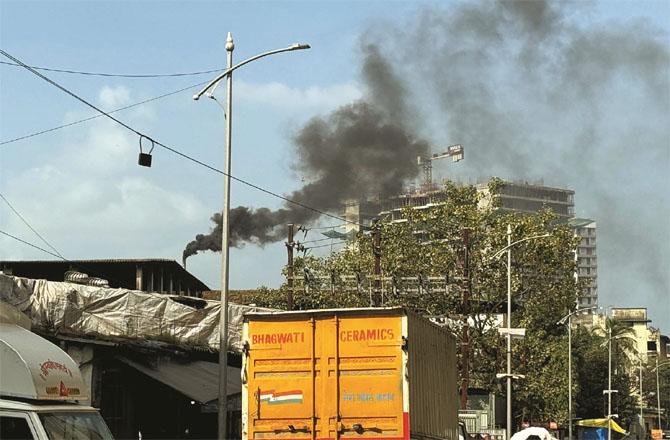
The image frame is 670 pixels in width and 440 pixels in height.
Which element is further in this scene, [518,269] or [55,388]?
[518,269]

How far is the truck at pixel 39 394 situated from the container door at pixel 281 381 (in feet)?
18.8

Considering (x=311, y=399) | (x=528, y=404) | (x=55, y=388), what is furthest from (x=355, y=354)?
(x=528, y=404)

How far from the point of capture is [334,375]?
16.0 meters

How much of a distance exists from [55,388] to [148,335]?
18.8m

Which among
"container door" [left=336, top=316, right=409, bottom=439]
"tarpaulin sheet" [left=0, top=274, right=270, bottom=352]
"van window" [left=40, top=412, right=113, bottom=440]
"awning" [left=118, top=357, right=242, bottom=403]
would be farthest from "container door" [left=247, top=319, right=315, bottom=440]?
"tarpaulin sheet" [left=0, top=274, right=270, bottom=352]

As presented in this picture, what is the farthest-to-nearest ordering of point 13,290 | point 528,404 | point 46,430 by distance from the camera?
1. point 528,404
2. point 13,290
3. point 46,430

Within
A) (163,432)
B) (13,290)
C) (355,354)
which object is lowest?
(163,432)

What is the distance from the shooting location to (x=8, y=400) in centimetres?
959

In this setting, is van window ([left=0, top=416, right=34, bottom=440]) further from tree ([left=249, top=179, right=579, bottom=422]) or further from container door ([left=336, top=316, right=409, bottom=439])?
tree ([left=249, top=179, right=579, bottom=422])

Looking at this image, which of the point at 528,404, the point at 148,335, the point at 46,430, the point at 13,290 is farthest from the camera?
the point at 528,404

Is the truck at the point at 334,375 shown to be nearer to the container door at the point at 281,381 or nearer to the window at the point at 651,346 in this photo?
the container door at the point at 281,381

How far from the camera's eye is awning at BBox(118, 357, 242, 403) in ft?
88.8

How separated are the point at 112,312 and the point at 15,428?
739 inches

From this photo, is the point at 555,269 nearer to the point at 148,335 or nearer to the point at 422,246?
the point at 422,246
